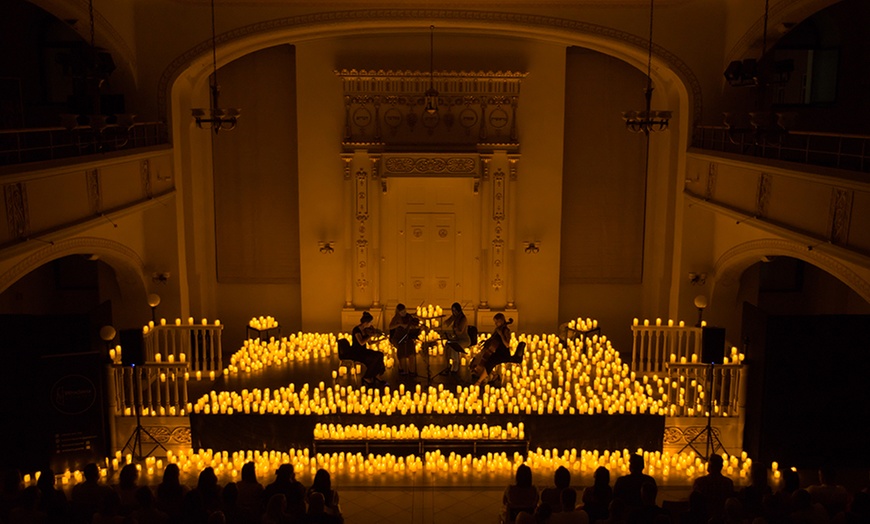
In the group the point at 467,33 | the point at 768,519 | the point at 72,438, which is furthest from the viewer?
the point at 467,33

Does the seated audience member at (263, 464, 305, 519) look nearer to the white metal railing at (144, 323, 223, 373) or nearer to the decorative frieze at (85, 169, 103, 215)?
the white metal railing at (144, 323, 223, 373)

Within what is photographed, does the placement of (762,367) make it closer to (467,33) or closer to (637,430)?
(637,430)

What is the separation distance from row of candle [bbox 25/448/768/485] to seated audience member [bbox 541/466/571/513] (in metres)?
3.08

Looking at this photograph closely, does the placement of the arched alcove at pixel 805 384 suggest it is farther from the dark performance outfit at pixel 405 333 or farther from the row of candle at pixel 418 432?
the dark performance outfit at pixel 405 333

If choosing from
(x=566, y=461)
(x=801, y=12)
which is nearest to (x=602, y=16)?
(x=801, y=12)

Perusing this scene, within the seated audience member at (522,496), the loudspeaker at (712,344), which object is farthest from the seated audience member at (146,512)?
the loudspeaker at (712,344)

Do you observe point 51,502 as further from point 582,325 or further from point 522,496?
point 582,325

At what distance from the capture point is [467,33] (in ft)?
51.9

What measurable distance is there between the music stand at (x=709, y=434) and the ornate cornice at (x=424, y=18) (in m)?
4.99

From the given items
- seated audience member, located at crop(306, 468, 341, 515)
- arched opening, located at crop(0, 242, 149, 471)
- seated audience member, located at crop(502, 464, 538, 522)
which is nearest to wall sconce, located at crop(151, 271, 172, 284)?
arched opening, located at crop(0, 242, 149, 471)

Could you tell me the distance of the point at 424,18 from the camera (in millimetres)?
14766

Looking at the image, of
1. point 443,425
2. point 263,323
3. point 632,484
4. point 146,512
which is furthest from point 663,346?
point 146,512

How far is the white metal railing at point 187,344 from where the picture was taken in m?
13.7

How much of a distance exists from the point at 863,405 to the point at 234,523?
28.5 feet
